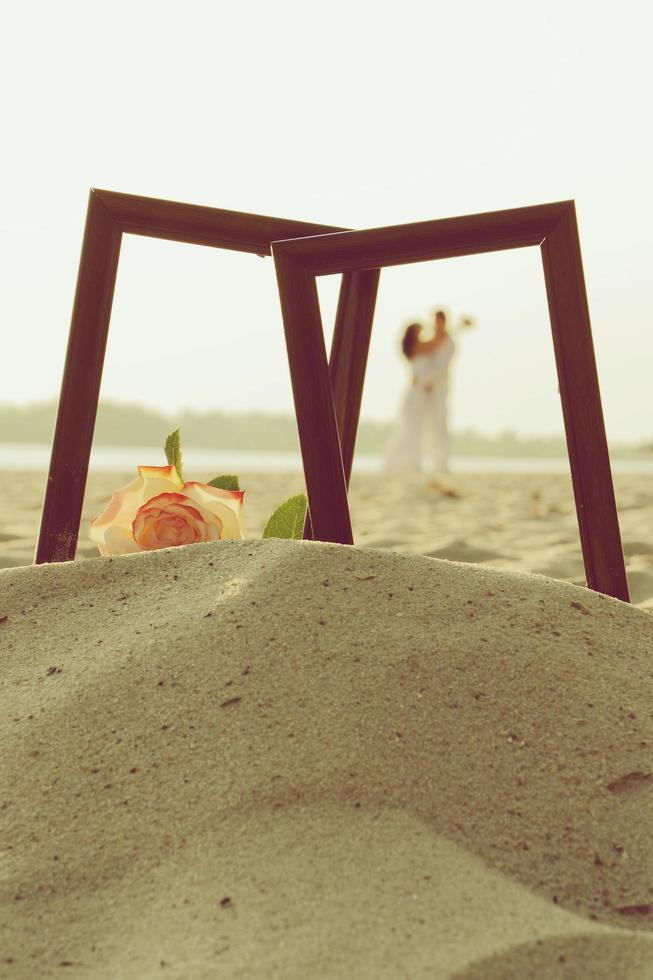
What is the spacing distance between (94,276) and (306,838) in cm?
80

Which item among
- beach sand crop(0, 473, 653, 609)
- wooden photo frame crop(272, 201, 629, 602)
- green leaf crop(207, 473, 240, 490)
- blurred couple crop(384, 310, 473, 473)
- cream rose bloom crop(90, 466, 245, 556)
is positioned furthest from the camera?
blurred couple crop(384, 310, 473, 473)

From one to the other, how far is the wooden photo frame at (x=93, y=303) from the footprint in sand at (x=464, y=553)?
135 centimetres

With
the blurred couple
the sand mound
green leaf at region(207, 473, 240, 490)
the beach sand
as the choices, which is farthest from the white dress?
the sand mound

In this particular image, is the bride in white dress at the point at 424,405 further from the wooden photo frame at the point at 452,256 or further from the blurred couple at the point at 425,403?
the wooden photo frame at the point at 452,256

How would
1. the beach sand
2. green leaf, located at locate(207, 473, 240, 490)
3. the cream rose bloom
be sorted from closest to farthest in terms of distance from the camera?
1. the cream rose bloom
2. green leaf, located at locate(207, 473, 240, 490)
3. the beach sand

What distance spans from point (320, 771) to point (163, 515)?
1.68 ft

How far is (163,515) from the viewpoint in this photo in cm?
128

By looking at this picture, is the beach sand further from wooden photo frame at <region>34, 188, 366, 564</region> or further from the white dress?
the white dress

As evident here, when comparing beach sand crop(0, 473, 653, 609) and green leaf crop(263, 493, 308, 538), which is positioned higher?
beach sand crop(0, 473, 653, 609)

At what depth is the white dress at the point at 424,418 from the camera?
27.6 feet

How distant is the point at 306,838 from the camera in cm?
82

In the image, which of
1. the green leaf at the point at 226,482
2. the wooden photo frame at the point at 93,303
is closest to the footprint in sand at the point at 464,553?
the green leaf at the point at 226,482

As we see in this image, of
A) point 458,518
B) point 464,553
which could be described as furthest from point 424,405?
point 464,553

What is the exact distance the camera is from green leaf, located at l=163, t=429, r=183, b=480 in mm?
1337
